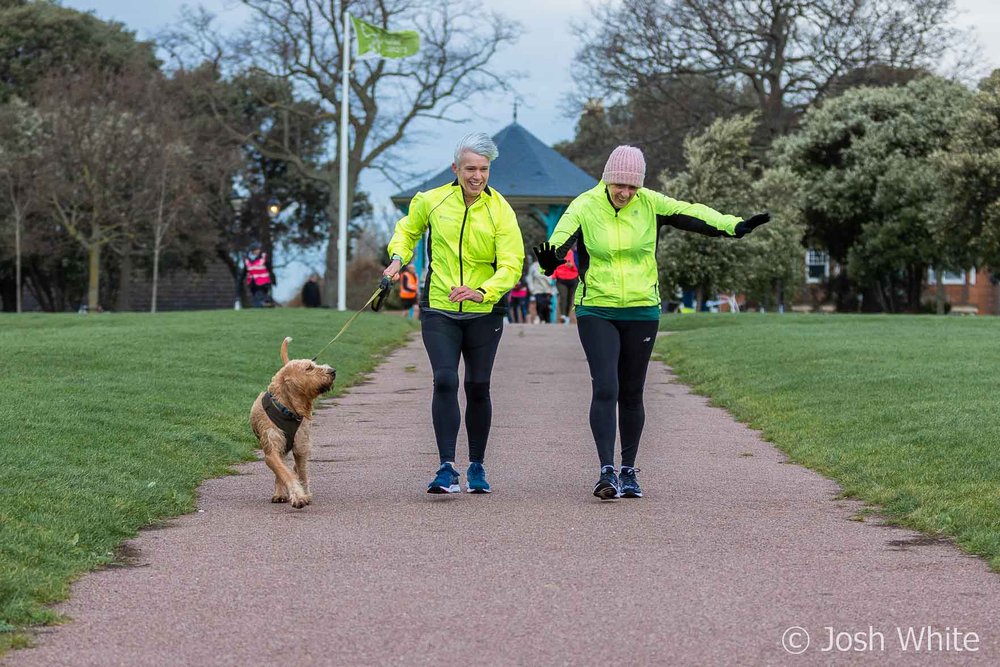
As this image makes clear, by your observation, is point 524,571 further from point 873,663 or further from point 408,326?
point 408,326

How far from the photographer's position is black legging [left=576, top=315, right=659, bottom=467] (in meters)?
8.52

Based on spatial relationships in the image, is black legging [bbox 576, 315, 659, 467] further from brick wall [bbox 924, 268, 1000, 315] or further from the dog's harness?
brick wall [bbox 924, 268, 1000, 315]

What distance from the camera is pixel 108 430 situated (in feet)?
34.7

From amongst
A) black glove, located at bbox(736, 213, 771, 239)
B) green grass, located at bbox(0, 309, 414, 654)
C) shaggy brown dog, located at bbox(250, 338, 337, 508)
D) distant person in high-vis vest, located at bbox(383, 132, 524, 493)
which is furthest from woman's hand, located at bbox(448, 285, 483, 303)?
green grass, located at bbox(0, 309, 414, 654)

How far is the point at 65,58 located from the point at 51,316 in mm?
33259

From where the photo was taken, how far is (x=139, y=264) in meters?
60.0

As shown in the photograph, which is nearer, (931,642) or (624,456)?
(931,642)

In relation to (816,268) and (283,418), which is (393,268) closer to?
(283,418)

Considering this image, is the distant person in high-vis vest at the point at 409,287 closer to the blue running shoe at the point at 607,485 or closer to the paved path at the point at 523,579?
the paved path at the point at 523,579

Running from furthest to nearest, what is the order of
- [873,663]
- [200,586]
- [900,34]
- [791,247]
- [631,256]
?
[900,34] → [791,247] → [631,256] → [200,586] → [873,663]

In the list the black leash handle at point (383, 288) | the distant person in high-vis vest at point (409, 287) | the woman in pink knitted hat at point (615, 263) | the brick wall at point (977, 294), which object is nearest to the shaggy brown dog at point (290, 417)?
the black leash handle at point (383, 288)

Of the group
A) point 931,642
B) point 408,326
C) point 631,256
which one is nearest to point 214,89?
point 408,326

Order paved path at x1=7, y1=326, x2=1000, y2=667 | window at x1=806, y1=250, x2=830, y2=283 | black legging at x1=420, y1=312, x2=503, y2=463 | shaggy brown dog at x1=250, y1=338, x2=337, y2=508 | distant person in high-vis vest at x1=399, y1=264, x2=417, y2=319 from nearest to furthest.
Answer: paved path at x1=7, y1=326, x2=1000, y2=667 < shaggy brown dog at x1=250, y1=338, x2=337, y2=508 < black legging at x1=420, y1=312, x2=503, y2=463 < distant person in high-vis vest at x1=399, y1=264, x2=417, y2=319 < window at x1=806, y1=250, x2=830, y2=283

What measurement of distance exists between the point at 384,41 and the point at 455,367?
1273 inches
